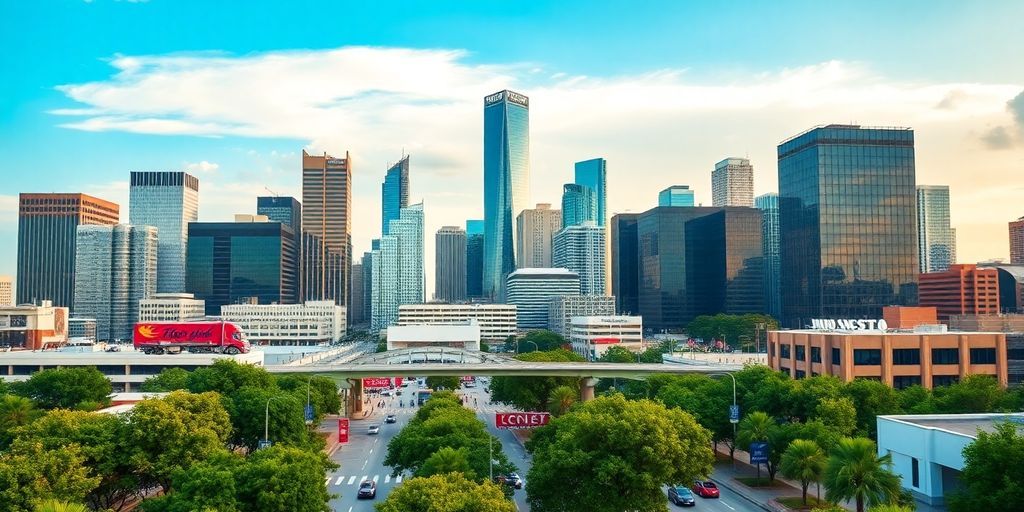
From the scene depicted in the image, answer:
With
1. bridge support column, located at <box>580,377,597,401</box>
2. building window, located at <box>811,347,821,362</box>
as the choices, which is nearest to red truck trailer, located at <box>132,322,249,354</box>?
bridge support column, located at <box>580,377,597,401</box>

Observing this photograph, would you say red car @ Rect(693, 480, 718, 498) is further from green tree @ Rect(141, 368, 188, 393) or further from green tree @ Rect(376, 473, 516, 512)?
green tree @ Rect(141, 368, 188, 393)

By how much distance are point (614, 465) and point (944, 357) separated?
77241mm

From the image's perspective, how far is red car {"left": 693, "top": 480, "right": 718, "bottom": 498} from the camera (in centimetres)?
6994

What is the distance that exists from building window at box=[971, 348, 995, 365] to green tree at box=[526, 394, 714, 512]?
7178 cm

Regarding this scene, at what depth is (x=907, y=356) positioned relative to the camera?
109000 millimetres

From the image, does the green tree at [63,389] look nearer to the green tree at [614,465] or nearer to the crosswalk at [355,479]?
the crosswalk at [355,479]

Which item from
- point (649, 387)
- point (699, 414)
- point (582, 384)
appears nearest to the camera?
point (699, 414)

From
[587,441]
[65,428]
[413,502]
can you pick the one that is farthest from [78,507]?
[587,441]

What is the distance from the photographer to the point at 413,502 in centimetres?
4094

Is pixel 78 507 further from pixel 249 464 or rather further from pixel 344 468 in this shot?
pixel 344 468

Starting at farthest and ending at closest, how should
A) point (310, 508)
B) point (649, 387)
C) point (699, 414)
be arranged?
point (649, 387)
point (699, 414)
point (310, 508)

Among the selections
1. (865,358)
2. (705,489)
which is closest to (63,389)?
(705,489)

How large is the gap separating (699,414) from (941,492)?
26.8 metres

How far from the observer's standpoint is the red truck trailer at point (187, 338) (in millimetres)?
135375
